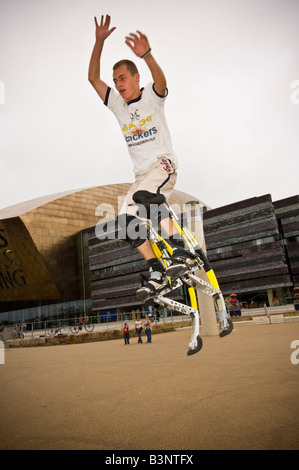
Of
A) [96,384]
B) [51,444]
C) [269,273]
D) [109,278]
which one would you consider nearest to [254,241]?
[269,273]

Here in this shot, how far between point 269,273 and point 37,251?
40393 millimetres

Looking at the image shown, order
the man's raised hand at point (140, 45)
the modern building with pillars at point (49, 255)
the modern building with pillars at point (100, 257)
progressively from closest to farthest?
the man's raised hand at point (140, 45), the modern building with pillars at point (100, 257), the modern building with pillars at point (49, 255)

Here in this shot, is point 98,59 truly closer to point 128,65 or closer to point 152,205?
point 128,65

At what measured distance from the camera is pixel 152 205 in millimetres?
3297

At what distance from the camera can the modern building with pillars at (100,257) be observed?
164 feet

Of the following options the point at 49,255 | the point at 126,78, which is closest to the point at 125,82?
the point at 126,78

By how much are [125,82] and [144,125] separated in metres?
0.50

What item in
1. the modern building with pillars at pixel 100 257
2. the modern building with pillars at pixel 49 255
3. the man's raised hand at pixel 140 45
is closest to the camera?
the man's raised hand at pixel 140 45

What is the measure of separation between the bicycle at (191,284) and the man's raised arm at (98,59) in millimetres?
1501

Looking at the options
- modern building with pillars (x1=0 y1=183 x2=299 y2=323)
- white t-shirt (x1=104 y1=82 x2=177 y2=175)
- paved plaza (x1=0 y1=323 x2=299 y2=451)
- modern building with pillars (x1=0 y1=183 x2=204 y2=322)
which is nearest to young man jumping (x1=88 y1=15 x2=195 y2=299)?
white t-shirt (x1=104 y1=82 x2=177 y2=175)

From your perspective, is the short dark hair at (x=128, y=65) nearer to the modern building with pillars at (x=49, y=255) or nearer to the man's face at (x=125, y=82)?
the man's face at (x=125, y=82)

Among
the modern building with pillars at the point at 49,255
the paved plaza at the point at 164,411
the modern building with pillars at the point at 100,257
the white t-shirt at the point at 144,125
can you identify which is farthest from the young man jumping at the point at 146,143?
the modern building with pillars at the point at 49,255

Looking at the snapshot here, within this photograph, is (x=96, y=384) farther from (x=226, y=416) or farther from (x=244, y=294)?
(x=244, y=294)

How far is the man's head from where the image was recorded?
3.37 meters
